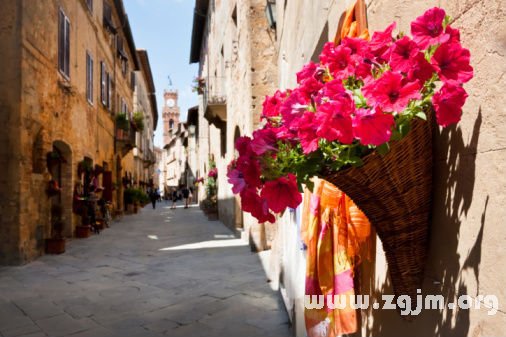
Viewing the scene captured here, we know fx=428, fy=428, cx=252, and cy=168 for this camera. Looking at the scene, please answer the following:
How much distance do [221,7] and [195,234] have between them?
296 inches

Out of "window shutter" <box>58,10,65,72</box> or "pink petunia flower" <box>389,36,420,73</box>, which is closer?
"pink petunia flower" <box>389,36,420,73</box>

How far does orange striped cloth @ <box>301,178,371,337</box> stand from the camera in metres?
2.17

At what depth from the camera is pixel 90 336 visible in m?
3.97

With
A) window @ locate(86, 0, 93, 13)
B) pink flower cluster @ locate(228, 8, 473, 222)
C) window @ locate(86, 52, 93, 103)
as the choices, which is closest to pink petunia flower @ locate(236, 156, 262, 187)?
pink flower cluster @ locate(228, 8, 473, 222)

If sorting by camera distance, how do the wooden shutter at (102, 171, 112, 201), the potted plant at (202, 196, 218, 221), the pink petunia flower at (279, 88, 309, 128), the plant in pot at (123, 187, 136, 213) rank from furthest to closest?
the plant in pot at (123, 187, 136, 213) → the potted plant at (202, 196, 218, 221) → the wooden shutter at (102, 171, 112, 201) → the pink petunia flower at (279, 88, 309, 128)

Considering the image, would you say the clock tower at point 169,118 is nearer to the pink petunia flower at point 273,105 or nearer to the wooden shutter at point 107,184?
the wooden shutter at point 107,184

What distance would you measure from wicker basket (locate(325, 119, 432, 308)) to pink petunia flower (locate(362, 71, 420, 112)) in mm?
208

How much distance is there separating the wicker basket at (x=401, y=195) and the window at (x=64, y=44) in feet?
33.4

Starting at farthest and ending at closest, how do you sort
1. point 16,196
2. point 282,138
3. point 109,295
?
1. point 16,196
2. point 109,295
3. point 282,138

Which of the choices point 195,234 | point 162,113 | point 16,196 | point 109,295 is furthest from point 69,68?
point 162,113

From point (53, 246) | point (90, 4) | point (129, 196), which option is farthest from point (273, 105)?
point (129, 196)

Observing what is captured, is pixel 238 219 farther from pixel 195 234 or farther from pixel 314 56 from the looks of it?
pixel 314 56

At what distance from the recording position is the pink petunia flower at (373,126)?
111 cm

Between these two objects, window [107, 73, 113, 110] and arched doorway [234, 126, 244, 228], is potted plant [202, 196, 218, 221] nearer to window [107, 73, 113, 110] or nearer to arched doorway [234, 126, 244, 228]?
arched doorway [234, 126, 244, 228]
